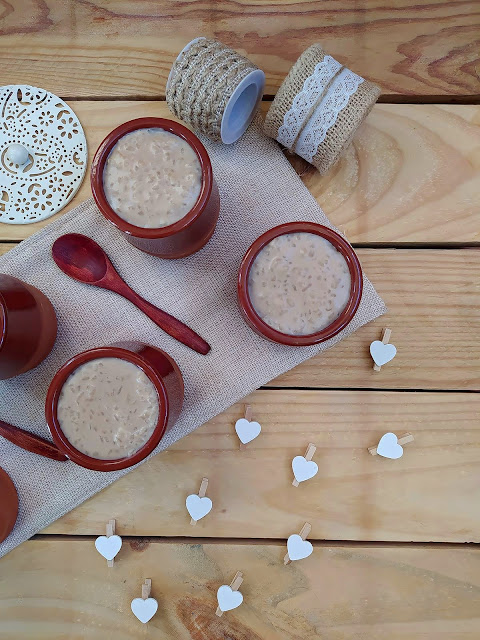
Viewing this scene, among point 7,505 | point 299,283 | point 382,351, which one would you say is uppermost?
point 299,283

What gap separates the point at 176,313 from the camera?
2.33 feet

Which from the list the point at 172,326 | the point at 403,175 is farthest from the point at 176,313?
the point at 403,175

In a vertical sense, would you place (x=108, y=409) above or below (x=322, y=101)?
below

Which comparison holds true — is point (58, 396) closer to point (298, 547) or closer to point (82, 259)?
point (82, 259)

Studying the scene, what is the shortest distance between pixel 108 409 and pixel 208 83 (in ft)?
1.21

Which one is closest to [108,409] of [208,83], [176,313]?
[176,313]

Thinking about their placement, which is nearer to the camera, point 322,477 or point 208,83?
point 208,83

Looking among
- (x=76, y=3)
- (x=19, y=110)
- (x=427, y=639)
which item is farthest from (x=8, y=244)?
(x=427, y=639)

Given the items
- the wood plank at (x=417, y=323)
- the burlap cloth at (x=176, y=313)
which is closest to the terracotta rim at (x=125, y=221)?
the burlap cloth at (x=176, y=313)

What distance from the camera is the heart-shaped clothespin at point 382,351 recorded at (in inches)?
28.0

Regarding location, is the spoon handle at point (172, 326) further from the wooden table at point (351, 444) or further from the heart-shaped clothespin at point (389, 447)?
the heart-shaped clothespin at point (389, 447)

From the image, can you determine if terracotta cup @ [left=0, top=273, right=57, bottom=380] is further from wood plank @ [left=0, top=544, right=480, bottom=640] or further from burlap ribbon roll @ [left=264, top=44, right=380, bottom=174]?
burlap ribbon roll @ [left=264, top=44, right=380, bottom=174]

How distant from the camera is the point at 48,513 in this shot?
0.70 meters

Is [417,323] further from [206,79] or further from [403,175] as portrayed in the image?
[206,79]
